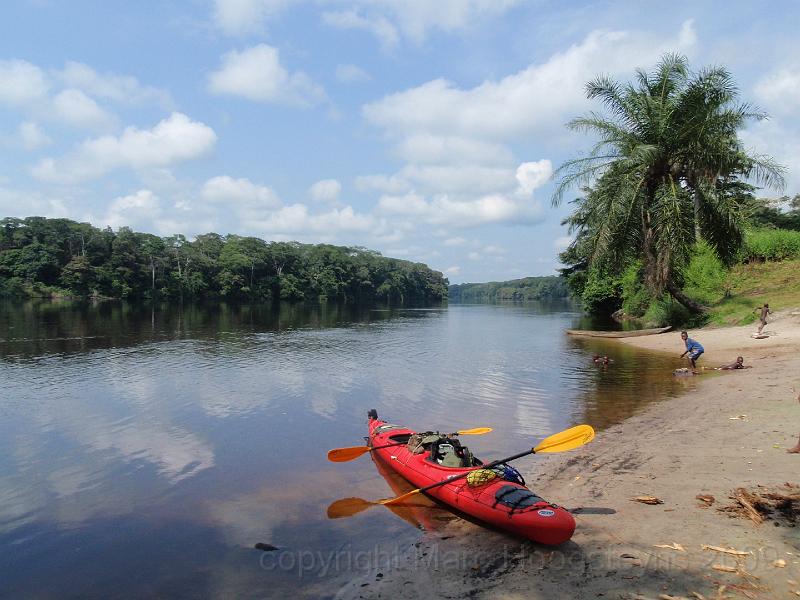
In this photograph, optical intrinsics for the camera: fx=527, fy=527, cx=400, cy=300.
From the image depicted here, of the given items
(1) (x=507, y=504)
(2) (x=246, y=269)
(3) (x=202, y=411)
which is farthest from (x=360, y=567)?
(2) (x=246, y=269)

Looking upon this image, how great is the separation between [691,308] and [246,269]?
10139cm

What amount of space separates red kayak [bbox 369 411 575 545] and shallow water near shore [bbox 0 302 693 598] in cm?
61

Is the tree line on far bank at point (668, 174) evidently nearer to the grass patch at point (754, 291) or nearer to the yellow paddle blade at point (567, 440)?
the grass patch at point (754, 291)

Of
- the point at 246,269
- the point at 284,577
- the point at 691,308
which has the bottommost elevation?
the point at 284,577

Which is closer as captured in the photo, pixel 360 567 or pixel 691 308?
pixel 360 567

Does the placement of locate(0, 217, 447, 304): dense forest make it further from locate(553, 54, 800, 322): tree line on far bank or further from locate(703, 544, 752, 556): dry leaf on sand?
locate(703, 544, 752, 556): dry leaf on sand

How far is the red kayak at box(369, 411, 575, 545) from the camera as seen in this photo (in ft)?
26.1

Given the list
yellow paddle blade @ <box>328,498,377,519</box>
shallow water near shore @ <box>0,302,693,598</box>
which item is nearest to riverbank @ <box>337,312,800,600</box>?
shallow water near shore @ <box>0,302,693,598</box>

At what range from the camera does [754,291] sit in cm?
3697

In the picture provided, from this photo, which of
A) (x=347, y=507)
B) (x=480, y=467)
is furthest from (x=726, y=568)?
(x=347, y=507)

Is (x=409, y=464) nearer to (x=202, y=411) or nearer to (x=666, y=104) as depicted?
(x=202, y=411)

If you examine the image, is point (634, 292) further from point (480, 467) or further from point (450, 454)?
point (480, 467)

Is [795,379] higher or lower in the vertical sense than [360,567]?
higher

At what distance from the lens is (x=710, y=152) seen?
2933 cm
